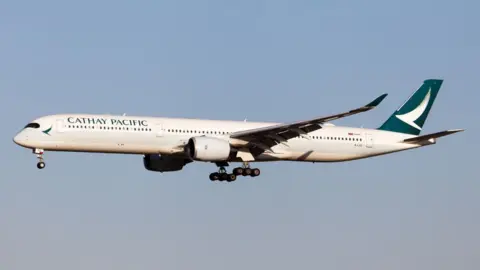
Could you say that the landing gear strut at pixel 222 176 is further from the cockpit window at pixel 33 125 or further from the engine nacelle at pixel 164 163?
the cockpit window at pixel 33 125

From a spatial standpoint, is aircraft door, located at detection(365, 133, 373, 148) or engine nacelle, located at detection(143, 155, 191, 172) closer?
engine nacelle, located at detection(143, 155, 191, 172)

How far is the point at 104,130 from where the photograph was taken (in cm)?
6794

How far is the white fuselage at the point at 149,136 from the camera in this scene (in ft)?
222

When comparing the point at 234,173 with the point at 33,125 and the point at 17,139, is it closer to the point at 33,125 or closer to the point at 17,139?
the point at 33,125

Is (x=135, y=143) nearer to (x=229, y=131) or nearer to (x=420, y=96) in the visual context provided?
(x=229, y=131)

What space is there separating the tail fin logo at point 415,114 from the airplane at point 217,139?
484 millimetres

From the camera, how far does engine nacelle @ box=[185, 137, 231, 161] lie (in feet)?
224

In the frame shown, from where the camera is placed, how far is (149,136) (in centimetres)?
6875

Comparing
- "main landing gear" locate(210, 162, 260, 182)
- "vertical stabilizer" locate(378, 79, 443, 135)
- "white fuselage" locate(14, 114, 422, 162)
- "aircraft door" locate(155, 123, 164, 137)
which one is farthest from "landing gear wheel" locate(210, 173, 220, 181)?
"vertical stabilizer" locate(378, 79, 443, 135)

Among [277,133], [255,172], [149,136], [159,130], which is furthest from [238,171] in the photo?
[149,136]

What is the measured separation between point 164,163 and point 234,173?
5.29 m

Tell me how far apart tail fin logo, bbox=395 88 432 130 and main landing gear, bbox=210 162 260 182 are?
12.9 metres

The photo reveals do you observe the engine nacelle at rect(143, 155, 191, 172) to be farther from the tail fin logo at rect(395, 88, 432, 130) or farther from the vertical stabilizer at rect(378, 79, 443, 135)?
the tail fin logo at rect(395, 88, 432, 130)

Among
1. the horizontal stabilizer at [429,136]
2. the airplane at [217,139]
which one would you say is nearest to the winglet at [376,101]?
the airplane at [217,139]
